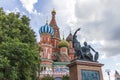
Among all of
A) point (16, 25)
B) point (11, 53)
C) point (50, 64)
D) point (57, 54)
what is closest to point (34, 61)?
point (11, 53)

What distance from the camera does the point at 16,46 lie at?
1551 cm

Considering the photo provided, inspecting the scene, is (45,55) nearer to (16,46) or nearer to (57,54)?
(57,54)

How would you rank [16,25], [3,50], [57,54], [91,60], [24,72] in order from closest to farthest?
[91,60]
[3,50]
[24,72]
[16,25]
[57,54]

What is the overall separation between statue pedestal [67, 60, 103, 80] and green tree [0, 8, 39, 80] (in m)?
5.05

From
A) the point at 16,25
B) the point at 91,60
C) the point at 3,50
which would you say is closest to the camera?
the point at 91,60

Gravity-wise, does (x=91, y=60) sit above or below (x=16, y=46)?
below

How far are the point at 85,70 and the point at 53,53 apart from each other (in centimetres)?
4472

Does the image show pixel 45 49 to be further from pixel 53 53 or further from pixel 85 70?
pixel 85 70

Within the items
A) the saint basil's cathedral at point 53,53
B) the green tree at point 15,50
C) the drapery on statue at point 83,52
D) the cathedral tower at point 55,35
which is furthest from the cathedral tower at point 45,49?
the drapery on statue at point 83,52

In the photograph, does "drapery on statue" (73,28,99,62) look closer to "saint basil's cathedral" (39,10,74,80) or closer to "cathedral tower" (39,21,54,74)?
"saint basil's cathedral" (39,10,74,80)

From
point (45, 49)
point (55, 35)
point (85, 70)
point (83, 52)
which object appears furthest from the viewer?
point (55, 35)

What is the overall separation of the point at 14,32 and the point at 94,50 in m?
7.34

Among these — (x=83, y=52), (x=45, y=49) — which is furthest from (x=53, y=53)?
(x=83, y=52)

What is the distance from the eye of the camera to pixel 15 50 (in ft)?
51.2
